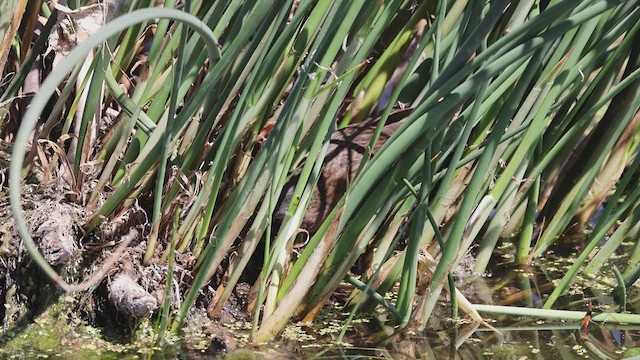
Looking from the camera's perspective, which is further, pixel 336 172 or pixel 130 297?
pixel 336 172

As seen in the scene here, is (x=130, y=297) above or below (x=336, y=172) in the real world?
below

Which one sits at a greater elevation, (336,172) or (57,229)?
(336,172)

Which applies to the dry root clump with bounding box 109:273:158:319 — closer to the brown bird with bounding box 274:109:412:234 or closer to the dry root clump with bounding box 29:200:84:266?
the dry root clump with bounding box 29:200:84:266

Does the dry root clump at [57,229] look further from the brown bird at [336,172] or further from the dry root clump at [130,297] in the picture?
the brown bird at [336,172]

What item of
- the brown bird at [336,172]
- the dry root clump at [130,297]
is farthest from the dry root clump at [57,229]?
the brown bird at [336,172]

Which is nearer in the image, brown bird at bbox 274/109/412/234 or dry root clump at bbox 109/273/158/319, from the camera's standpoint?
dry root clump at bbox 109/273/158/319

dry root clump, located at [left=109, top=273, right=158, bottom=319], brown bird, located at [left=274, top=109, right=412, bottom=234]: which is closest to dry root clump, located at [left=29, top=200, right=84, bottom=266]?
dry root clump, located at [left=109, top=273, right=158, bottom=319]

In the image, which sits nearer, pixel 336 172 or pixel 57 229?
pixel 57 229

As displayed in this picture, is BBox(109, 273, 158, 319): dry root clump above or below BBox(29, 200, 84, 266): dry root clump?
below

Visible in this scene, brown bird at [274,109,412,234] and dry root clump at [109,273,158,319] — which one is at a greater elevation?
brown bird at [274,109,412,234]

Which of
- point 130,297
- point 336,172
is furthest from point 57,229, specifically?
point 336,172

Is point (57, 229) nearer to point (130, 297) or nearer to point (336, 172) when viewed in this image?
point (130, 297)

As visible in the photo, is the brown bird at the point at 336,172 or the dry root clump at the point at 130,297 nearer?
the dry root clump at the point at 130,297

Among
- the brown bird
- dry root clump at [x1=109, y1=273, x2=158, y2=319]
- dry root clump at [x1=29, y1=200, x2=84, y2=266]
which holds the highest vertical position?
the brown bird
